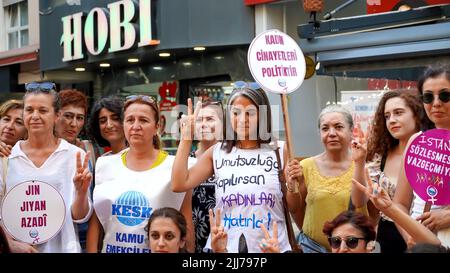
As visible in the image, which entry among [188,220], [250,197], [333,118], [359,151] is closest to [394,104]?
[333,118]

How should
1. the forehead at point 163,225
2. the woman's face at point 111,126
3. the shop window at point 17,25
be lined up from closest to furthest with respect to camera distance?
1. the forehead at point 163,225
2. the woman's face at point 111,126
3. the shop window at point 17,25

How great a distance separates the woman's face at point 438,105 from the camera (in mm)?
3668

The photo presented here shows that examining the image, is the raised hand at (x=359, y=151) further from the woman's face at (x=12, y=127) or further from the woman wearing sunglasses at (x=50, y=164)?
the woman's face at (x=12, y=127)

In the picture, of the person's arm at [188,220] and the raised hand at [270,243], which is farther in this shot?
the person's arm at [188,220]

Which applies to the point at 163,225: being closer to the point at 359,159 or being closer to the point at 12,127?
the point at 359,159

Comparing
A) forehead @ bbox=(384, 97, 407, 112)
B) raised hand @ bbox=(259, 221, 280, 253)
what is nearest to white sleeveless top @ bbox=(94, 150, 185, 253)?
raised hand @ bbox=(259, 221, 280, 253)

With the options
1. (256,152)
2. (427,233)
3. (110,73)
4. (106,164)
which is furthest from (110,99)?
(110,73)

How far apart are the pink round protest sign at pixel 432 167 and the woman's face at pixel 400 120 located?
27.0 inches

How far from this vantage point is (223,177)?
13.9 feet

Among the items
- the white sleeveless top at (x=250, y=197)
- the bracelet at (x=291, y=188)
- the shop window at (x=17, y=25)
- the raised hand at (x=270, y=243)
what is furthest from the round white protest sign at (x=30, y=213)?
the shop window at (x=17, y=25)

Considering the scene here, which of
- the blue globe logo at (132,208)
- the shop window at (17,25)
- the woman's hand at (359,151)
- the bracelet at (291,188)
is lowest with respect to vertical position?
the blue globe logo at (132,208)

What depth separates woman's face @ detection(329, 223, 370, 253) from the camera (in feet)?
12.2
